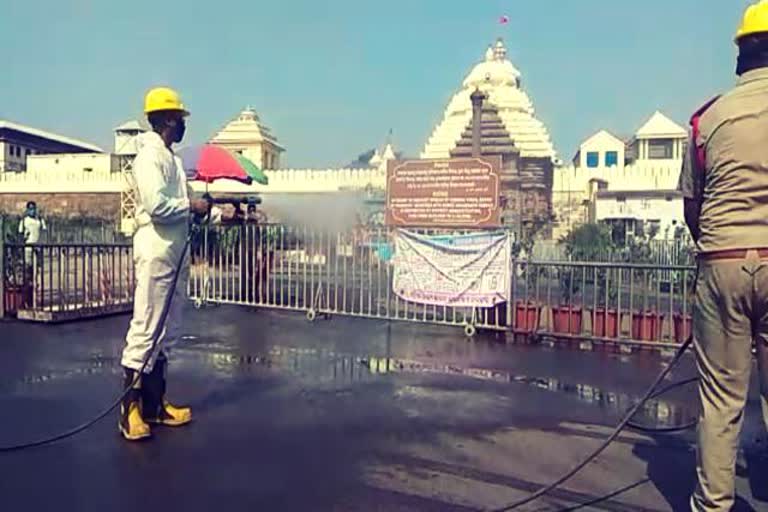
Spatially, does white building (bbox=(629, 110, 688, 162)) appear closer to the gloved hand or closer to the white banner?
the white banner

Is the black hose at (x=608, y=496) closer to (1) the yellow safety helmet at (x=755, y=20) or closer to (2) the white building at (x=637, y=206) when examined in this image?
(1) the yellow safety helmet at (x=755, y=20)

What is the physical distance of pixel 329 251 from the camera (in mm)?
10320

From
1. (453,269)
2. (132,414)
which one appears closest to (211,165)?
(453,269)

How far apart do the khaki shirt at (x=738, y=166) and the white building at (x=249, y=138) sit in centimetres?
3331

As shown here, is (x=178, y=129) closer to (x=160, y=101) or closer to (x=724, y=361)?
(x=160, y=101)

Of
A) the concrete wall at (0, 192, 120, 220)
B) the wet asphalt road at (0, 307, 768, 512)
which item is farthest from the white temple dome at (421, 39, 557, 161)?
the wet asphalt road at (0, 307, 768, 512)

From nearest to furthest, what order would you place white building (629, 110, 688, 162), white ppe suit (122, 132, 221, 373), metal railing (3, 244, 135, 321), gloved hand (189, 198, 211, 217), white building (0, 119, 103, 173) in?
1. white ppe suit (122, 132, 221, 373)
2. gloved hand (189, 198, 211, 217)
3. metal railing (3, 244, 135, 321)
4. white building (629, 110, 688, 162)
5. white building (0, 119, 103, 173)

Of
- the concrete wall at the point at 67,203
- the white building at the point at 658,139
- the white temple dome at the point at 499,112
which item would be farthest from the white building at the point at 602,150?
the concrete wall at the point at 67,203

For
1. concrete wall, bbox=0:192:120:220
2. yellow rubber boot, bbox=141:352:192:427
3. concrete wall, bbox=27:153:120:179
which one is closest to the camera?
yellow rubber boot, bbox=141:352:192:427

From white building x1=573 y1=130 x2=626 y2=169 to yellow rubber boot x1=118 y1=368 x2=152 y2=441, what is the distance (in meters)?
40.2

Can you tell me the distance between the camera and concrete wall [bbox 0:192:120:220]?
3338cm

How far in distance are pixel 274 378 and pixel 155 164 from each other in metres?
2.60

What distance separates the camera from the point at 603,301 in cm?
875

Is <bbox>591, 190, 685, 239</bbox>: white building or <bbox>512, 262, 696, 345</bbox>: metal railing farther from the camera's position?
<bbox>591, 190, 685, 239</bbox>: white building
